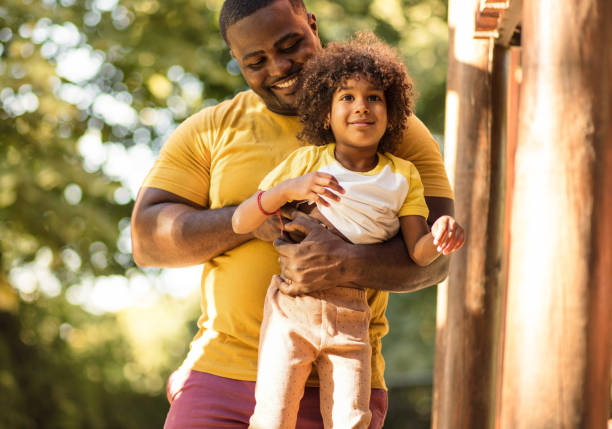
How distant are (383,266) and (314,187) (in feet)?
1.08

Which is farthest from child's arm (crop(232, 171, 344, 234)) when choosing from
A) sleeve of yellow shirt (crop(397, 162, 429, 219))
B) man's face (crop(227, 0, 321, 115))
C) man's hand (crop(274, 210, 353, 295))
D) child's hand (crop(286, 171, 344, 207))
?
man's face (crop(227, 0, 321, 115))

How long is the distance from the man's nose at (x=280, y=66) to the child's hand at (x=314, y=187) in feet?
1.76

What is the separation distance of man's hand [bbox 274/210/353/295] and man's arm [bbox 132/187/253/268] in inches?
10.0

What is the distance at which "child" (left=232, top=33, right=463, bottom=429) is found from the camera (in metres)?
2.34

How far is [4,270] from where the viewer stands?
8898 mm

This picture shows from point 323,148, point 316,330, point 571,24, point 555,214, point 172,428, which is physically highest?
point 571,24

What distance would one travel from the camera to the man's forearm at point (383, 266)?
2.36m

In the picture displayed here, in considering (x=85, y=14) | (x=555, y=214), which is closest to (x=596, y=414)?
(x=555, y=214)

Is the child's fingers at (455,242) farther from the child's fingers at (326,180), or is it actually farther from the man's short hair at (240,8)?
the man's short hair at (240,8)

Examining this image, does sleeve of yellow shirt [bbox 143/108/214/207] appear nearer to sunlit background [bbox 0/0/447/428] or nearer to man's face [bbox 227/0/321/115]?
man's face [bbox 227/0/321/115]

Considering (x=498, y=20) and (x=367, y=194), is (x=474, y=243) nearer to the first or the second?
(x=498, y=20)

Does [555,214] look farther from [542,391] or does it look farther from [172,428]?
[172,428]

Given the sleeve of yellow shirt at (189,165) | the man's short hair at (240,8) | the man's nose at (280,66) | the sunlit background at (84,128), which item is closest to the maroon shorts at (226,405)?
the sleeve of yellow shirt at (189,165)

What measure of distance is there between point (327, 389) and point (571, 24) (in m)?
1.18
